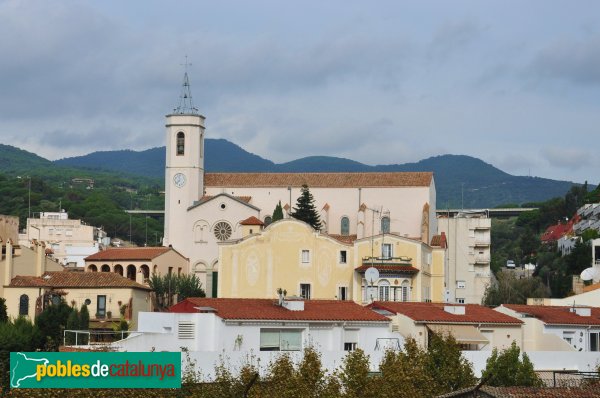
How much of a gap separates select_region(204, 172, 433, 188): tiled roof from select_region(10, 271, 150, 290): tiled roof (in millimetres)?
29383

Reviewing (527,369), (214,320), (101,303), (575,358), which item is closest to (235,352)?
(214,320)

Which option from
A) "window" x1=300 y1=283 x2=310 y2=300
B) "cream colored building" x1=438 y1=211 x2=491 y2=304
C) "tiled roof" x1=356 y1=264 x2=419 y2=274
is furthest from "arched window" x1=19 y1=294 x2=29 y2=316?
"cream colored building" x1=438 y1=211 x2=491 y2=304

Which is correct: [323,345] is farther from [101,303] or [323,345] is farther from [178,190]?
[178,190]

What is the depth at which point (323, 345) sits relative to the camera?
50406 millimetres

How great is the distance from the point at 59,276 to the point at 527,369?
41.8m

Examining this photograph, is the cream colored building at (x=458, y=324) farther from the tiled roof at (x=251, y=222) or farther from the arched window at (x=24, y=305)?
the tiled roof at (x=251, y=222)

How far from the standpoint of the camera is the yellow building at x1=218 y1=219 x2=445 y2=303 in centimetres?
8300

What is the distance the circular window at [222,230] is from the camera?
105 m

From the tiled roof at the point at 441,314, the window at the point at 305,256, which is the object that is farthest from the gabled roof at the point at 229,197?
the tiled roof at the point at 441,314

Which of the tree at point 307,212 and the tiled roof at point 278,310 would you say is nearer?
the tiled roof at point 278,310

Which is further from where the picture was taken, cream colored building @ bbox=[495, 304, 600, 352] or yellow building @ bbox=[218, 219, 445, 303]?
yellow building @ bbox=[218, 219, 445, 303]

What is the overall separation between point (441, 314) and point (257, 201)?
55.5 metres

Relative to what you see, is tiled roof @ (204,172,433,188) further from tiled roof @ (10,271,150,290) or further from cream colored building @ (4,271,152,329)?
tiled roof @ (10,271,150,290)

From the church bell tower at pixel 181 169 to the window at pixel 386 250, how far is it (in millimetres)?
26933
